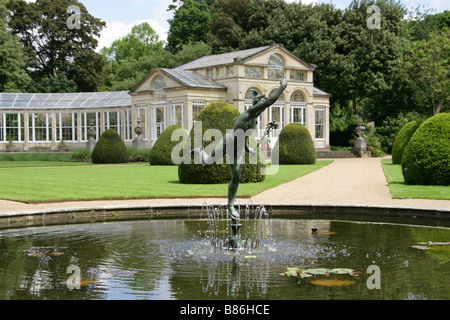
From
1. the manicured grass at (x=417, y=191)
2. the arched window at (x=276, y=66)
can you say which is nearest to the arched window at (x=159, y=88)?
the arched window at (x=276, y=66)

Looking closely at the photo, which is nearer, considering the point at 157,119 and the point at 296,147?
the point at 296,147

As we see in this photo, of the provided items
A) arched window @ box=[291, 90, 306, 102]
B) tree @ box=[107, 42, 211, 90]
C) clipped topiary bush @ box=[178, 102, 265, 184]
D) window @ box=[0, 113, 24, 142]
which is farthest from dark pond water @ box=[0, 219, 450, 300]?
tree @ box=[107, 42, 211, 90]

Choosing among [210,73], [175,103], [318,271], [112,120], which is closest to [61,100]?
[112,120]

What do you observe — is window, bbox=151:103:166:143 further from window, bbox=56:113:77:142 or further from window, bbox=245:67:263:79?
window, bbox=56:113:77:142

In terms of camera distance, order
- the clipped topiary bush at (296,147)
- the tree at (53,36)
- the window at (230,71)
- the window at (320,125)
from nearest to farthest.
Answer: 1. the clipped topiary bush at (296,147)
2. the window at (230,71)
3. the window at (320,125)
4. the tree at (53,36)

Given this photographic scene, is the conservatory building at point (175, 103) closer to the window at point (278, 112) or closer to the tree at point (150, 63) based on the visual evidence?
the window at point (278, 112)

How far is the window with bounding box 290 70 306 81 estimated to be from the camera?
40.5m

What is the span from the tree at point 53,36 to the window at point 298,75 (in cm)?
2585

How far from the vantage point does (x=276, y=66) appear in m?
39.3

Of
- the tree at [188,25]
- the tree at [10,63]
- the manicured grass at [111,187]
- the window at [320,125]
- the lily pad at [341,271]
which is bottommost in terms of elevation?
the lily pad at [341,271]

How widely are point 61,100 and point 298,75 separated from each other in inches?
867

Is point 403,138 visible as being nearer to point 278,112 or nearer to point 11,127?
point 278,112

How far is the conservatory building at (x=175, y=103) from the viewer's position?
37.6 metres
